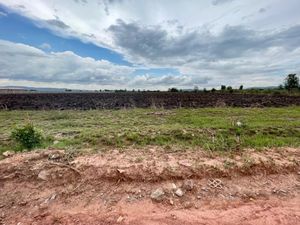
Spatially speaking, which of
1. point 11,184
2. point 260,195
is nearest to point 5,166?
point 11,184

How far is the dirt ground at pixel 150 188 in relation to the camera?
390cm

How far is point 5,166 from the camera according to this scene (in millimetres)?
5523

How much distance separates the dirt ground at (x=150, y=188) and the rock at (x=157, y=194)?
19mm

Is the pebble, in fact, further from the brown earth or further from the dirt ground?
the brown earth

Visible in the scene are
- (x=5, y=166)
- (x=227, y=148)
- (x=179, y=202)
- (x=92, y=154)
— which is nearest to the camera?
(x=179, y=202)

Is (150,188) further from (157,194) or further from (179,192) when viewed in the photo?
(179,192)

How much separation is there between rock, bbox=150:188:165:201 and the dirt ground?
2 centimetres

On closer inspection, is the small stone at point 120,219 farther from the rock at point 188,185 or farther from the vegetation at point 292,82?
the vegetation at point 292,82

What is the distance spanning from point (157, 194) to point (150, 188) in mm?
264

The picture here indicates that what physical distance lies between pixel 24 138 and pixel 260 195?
674cm

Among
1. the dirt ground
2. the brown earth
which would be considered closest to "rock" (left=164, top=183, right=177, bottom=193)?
the dirt ground

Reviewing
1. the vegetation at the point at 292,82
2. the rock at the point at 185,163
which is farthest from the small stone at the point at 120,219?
the vegetation at the point at 292,82

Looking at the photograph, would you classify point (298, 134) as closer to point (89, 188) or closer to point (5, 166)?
point (89, 188)

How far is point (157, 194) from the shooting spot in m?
4.46
